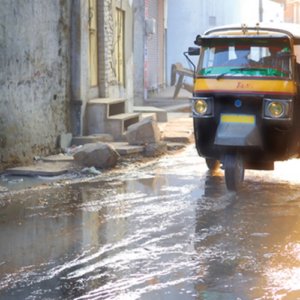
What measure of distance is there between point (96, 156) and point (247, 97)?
3.07 meters

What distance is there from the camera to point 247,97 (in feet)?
28.9

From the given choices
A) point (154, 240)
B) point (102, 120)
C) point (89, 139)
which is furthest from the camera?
point (102, 120)

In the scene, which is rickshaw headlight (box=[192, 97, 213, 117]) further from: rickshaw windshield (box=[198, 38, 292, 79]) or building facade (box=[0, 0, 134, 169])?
building facade (box=[0, 0, 134, 169])

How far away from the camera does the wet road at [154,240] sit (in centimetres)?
529

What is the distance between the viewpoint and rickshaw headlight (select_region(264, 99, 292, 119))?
28.3ft

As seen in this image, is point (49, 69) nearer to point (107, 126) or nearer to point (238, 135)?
point (107, 126)

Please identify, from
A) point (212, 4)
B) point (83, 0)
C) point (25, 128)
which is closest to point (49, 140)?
point (25, 128)

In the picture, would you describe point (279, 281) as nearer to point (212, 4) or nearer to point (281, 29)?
point (281, 29)

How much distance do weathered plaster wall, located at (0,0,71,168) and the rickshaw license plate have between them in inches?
137

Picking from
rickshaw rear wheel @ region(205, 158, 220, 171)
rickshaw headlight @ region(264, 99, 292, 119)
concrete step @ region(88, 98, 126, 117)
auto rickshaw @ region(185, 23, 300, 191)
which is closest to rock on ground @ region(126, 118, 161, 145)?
concrete step @ region(88, 98, 126, 117)

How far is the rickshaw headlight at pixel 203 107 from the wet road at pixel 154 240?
1.07 m

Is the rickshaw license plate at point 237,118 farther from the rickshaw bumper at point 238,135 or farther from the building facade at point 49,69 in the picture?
the building facade at point 49,69

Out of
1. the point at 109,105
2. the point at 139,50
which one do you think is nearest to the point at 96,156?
the point at 109,105

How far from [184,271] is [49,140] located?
6.70 m
